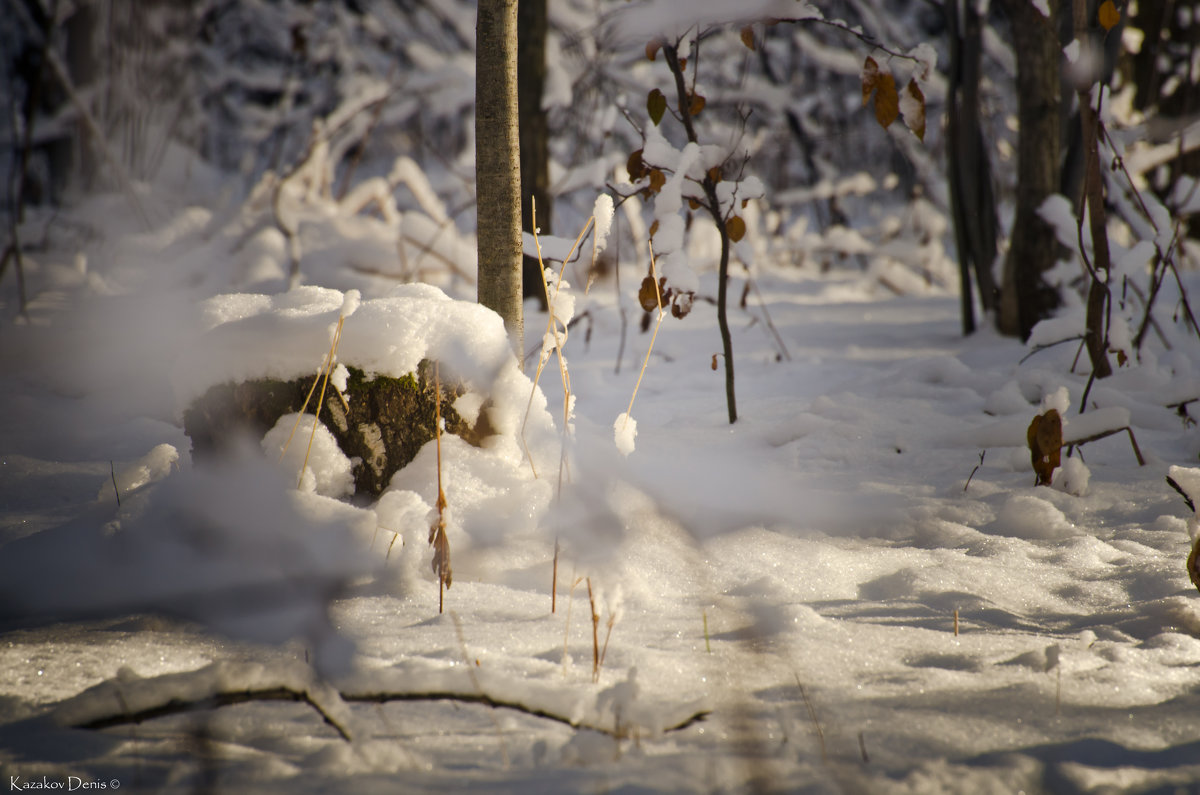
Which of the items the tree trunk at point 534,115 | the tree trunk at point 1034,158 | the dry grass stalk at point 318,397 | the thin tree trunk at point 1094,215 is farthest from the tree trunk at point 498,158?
the tree trunk at point 1034,158

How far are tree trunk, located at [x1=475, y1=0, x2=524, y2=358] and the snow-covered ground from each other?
0.16 meters

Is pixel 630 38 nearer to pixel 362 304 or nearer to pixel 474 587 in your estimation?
pixel 362 304

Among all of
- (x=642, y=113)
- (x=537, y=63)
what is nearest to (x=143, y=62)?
(x=537, y=63)

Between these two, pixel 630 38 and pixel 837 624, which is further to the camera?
pixel 630 38

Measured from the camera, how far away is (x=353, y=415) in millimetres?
1487

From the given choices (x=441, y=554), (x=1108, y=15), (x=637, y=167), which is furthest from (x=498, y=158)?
(x=1108, y=15)

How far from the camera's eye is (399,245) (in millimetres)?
3979

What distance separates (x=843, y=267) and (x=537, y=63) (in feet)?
16.3

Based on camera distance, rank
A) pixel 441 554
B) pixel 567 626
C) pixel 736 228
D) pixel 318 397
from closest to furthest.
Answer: pixel 567 626 < pixel 441 554 < pixel 318 397 < pixel 736 228

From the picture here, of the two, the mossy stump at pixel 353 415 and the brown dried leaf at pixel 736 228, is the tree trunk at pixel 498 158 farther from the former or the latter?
the brown dried leaf at pixel 736 228

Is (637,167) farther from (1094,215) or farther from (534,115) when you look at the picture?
(534,115)

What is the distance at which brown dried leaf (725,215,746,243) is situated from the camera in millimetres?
2134

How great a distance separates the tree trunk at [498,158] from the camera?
1633 mm

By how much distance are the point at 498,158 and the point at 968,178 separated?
8.59 feet
